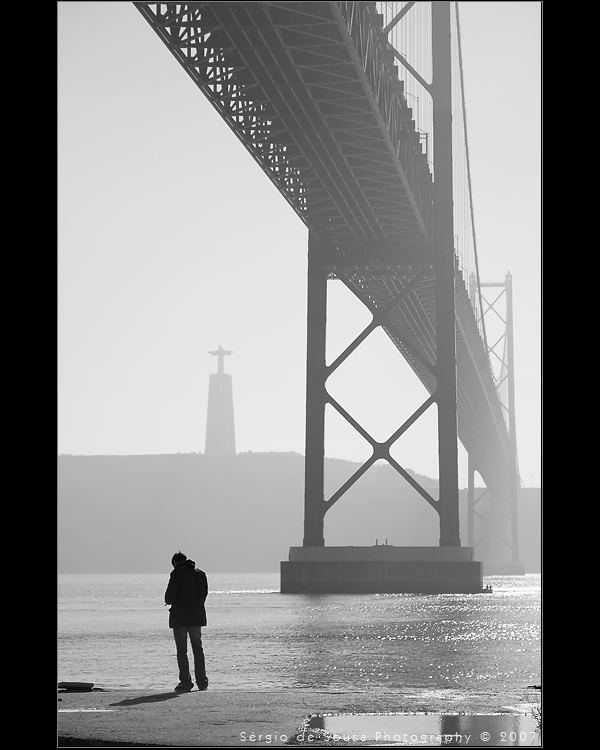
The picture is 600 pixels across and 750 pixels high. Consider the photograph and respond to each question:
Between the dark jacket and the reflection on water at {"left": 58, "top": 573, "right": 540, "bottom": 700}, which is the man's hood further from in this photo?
the reflection on water at {"left": 58, "top": 573, "right": 540, "bottom": 700}

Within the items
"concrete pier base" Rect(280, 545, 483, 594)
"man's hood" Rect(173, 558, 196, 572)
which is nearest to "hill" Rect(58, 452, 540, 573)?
"concrete pier base" Rect(280, 545, 483, 594)

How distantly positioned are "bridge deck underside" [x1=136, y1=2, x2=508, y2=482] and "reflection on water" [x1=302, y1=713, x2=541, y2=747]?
404 inches

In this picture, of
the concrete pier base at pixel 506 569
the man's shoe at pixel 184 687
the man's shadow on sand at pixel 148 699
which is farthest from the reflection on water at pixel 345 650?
the concrete pier base at pixel 506 569

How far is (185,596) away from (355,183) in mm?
15431

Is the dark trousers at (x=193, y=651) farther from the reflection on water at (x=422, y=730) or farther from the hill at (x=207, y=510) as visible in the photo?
the hill at (x=207, y=510)

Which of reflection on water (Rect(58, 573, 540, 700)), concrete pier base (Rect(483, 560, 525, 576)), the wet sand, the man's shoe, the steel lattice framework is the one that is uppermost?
the steel lattice framework

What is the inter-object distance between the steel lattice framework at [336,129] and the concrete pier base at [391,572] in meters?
3.04

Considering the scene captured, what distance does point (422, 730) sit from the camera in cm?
552

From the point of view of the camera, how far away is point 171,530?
11919cm

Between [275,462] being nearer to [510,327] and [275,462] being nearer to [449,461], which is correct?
[510,327]

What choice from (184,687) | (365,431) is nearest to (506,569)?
(365,431)

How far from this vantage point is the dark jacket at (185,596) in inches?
307

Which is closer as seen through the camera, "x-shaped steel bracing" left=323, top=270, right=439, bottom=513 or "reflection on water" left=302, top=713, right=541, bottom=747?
"reflection on water" left=302, top=713, right=541, bottom=747

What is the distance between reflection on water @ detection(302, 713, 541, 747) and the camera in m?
5.16
